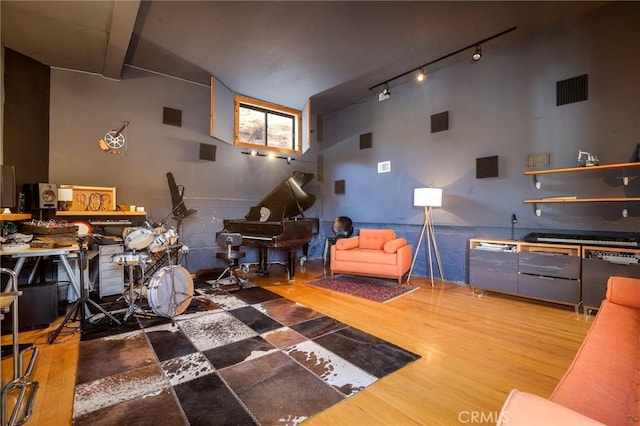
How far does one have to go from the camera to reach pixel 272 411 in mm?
1573

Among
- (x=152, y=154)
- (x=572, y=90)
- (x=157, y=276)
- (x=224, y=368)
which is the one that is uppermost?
(x=572, y=90)

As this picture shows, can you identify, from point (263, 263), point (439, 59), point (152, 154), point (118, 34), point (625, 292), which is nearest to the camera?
point (625, 292)

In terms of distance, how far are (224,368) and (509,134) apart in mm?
4546

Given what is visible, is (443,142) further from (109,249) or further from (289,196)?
(109,249)

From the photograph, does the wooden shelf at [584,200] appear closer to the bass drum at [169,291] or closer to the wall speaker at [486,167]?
the wall speaker at [486,167]

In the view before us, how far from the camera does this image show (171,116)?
475cm

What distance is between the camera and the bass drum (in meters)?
2.73

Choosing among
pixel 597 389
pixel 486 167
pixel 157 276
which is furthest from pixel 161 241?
pixel 486 167

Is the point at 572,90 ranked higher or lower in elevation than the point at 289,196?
higher

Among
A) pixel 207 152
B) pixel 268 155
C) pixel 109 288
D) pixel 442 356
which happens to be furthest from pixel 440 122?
pixel 109 288

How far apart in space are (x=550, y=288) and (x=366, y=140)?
3.93 m

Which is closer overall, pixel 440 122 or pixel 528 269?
pixel 528 269

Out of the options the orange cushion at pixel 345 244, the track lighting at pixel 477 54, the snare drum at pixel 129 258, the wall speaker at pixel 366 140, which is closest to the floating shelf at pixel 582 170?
the track lighting at pixel 477 54

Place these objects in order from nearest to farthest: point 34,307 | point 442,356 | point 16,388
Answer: point 16,388
point 442,356
point 34,307
